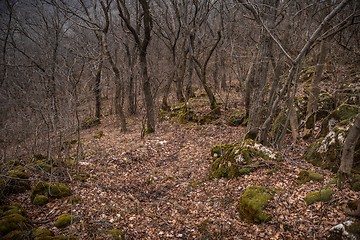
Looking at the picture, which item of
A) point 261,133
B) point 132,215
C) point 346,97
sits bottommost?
point 132,215

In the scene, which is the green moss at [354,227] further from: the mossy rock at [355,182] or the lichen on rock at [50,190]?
the lichen on rock at [50,190]

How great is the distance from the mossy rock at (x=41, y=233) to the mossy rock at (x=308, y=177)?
5.24 meters

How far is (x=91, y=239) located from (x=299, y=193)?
421cm

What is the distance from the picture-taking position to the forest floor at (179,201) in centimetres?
427

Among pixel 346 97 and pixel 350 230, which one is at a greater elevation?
pixel 346 97

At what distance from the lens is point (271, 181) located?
18.0 feet

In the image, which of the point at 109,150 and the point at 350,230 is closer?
the point at 350,230

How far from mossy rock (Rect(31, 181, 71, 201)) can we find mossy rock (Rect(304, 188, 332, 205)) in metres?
5.42

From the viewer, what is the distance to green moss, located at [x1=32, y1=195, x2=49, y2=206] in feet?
17.5

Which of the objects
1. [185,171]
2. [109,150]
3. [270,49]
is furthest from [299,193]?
[109,150]

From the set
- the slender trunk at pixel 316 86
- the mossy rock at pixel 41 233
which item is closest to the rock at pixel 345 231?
the mossy rock at pixel 41 233

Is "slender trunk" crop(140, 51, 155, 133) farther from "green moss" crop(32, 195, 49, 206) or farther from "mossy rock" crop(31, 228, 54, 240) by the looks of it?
"mossy rock" crop(31, 228, 54, 240)

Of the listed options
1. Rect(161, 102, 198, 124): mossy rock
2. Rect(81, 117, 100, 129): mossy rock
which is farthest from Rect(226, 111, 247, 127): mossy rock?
Rect(81, 117, 100, 129): mossy rock

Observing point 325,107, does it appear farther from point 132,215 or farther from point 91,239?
point 91,239
